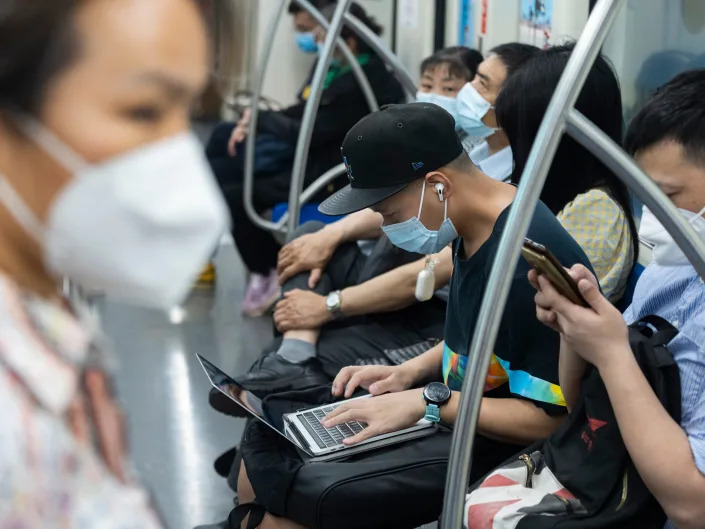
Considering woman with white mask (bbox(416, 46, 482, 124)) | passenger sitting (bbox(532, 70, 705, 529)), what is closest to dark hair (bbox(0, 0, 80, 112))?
passenger sitting (bbox(532, 70, 705, 529))

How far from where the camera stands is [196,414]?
3223 mm

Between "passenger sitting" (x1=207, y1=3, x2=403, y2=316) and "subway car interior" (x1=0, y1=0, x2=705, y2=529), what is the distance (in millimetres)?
13

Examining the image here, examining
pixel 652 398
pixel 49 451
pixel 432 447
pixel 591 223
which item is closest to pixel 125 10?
pixel 49 451

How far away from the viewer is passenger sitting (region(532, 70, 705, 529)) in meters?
1.42

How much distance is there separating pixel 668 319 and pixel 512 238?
0.42m

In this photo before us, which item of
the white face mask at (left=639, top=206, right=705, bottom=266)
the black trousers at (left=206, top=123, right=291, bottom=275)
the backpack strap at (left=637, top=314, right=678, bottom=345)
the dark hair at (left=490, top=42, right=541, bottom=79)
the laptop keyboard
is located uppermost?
the dark hair at (left=490, top=42, right=541, bottom=79)

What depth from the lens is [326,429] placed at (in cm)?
196

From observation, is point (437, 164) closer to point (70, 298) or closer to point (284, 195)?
point (70, 298)

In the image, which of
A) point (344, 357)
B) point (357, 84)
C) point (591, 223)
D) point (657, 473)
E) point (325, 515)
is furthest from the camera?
point (357, 84)

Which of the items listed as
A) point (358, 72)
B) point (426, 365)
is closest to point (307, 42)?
point (358, 72)

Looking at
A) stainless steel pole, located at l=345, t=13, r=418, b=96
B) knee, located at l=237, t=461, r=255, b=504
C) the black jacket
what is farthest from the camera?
the black jacket

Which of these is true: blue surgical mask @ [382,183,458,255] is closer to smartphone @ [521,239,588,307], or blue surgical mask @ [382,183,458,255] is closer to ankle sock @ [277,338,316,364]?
smartphone @ [521,239,588,307]

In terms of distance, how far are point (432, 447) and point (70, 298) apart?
1.18 meters

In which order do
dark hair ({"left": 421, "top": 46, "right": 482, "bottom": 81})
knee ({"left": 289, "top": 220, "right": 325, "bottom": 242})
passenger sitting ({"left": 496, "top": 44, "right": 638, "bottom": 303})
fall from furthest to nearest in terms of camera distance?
dark hair ({"left": 421, "top": 46, "right": 482, "bottom": 81}) < knee ({"left": 289, "top": 220, "right": 325, "bottom": 242}) < passenger sitting ({"left": 496, "top": 44, "right": 638, "bottom": 303})
